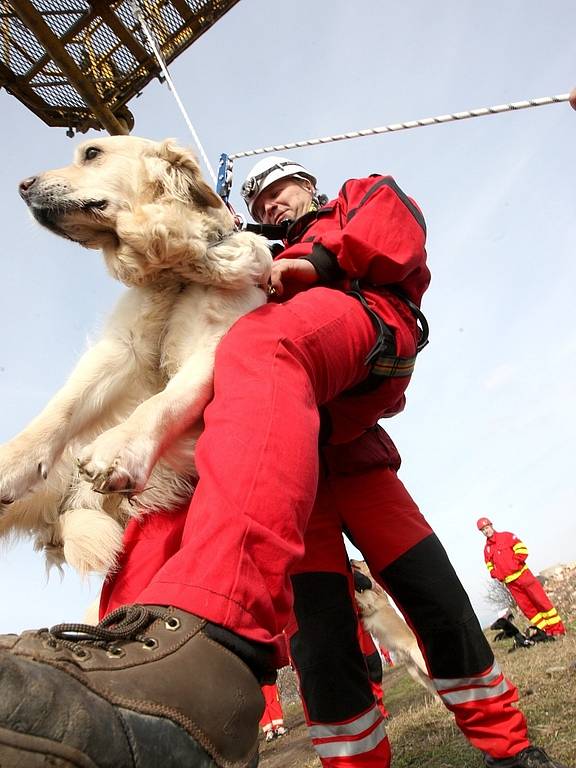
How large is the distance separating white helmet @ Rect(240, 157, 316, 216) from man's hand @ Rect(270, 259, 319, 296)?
1.52 meters

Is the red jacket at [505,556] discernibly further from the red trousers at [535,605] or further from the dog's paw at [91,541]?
the dog's paw at [91,541]

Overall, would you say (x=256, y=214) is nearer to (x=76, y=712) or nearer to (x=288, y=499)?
(x=288, y=499)

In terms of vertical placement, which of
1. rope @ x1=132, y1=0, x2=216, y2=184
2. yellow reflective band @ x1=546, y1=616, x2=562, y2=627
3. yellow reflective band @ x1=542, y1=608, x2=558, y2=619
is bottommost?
yellow reflective band @ x1=546, y1=616, x2=562, y2=627

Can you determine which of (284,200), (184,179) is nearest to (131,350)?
(184,179)

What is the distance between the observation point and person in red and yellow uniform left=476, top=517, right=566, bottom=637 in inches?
436

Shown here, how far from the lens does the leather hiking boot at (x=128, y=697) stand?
2.82ft

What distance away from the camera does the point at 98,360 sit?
218 cm

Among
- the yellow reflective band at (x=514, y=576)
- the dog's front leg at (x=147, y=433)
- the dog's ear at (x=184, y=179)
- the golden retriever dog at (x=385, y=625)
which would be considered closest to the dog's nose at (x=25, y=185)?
the dog's ear at (x=184, y=179)

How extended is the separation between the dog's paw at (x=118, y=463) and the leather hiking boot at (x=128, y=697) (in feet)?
1.73

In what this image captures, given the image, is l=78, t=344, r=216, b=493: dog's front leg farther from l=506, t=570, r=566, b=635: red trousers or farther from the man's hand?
l=506, t=570, r=566, b=635: red trousers

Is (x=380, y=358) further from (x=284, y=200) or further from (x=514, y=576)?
(x=514, y=576)

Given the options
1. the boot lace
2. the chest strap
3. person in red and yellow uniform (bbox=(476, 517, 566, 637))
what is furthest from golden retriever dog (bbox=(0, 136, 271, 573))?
person in red and yellow uniform (bbox=(476, 517, 566, 637))

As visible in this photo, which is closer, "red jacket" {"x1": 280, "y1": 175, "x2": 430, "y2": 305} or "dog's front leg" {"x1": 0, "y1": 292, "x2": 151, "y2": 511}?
"dog's front leg" {"x1": 0, "y1": 292, "x2": 151, "y2": 511}

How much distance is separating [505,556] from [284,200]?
11281 mm
